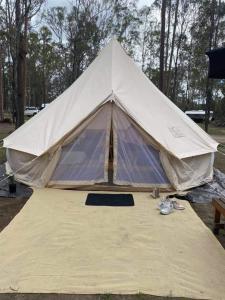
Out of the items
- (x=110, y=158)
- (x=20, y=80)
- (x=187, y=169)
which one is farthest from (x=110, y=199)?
(x=20, y=80)

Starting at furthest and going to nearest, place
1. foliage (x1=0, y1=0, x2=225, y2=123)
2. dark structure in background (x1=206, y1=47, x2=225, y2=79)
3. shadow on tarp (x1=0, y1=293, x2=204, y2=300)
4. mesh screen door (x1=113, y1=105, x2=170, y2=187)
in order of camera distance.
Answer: foliage (x1=0, y1=0, x2=225, y2=123) < mesh screen door (x1=113, y1=105, x2=170, y2=187) < dark structure in background (x1=206, y1=47, x2=225, y2=79) < shadow on tarp (x1=0, y1=293, x2=204, y2=300)

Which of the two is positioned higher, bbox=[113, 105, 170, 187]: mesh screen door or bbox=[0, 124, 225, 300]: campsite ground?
bbox=[113, 105, 170, 187]: mesh screen door

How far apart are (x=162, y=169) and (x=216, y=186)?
1.00 m

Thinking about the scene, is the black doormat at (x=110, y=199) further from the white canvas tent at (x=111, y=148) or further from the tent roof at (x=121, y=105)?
the tent roof at (x=121, y=105)

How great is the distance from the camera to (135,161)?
A: 5.82 meters

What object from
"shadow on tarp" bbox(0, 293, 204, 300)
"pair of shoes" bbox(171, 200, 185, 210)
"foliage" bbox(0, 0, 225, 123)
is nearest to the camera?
"shadow on tarp" bbox(0, 293, 204, 300)

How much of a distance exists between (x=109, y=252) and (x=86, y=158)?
257cm

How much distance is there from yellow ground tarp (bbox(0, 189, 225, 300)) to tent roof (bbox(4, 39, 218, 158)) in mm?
1294

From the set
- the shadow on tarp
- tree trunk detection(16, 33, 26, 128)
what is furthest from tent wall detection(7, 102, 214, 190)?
tree trunk detection(16, 33, 26, 128)

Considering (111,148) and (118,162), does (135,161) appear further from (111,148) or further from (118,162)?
(111,148)

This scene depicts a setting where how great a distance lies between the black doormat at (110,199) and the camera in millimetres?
5039

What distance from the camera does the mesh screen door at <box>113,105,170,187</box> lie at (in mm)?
5766

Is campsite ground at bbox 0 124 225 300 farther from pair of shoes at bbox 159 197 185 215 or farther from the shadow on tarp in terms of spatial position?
pair of shoes at bbox 159 197 185 215

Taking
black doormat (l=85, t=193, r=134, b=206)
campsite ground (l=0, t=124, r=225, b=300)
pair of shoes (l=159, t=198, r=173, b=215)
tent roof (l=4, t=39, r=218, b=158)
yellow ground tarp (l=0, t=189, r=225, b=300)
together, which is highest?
tent roof (l=4, t=39, r=218, b=158)
